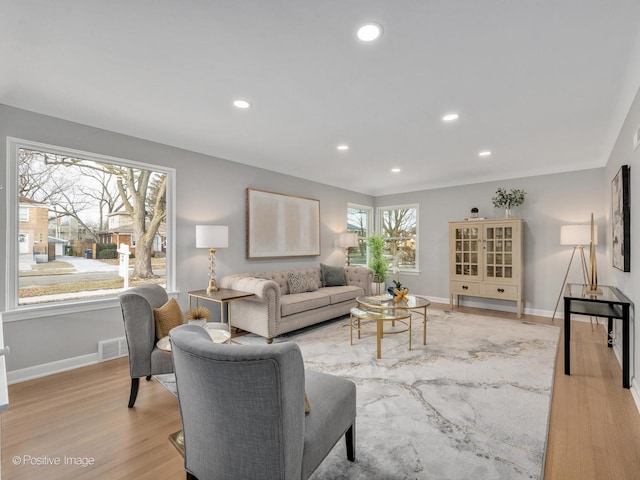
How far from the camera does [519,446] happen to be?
189 cm

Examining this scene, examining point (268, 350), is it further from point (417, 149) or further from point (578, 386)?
point (417, 149)

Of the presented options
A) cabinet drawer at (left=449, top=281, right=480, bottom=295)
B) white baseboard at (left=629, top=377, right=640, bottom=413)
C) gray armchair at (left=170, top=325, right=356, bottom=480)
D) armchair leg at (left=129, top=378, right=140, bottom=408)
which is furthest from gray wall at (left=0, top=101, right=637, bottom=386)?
white baseboard at (left=629, top=377, right=640, bottom=413)

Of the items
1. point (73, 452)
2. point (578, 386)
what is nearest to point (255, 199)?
point (73, 452)

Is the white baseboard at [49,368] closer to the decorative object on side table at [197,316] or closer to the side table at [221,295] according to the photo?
the side table at [221,295]

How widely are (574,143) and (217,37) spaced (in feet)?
13.9

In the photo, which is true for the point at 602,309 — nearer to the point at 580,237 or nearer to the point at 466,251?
the point at 580,237

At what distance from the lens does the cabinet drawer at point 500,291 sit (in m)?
5.09

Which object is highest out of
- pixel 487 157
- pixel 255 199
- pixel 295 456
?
pixel 487 157

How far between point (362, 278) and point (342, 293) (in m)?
0.68

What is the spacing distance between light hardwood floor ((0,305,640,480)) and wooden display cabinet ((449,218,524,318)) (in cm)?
221

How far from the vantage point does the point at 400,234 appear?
6.98m

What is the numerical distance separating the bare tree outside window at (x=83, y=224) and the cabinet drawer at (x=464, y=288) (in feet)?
15.6

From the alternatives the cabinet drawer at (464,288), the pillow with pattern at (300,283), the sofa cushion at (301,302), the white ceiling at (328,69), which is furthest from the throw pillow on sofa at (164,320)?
the cabinet drawer at (464,288)

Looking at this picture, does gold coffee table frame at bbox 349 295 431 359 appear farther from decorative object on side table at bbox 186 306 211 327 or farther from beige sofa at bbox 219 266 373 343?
decorative object on side table at bbox 186 306 211 327
